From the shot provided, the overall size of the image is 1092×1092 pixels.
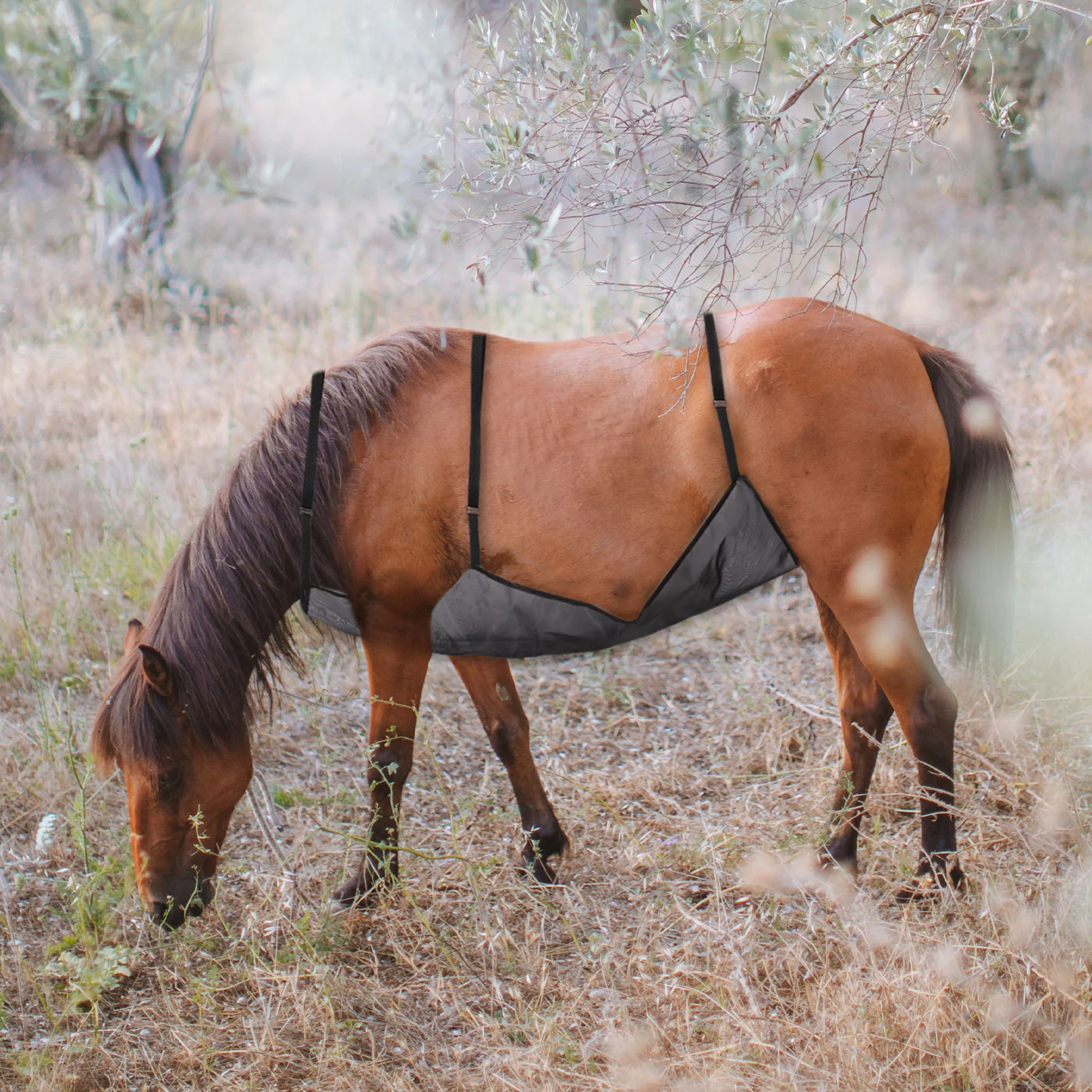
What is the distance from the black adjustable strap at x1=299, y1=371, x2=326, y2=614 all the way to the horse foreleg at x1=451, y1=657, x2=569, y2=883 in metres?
0.64

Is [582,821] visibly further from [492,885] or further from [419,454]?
[419,454]

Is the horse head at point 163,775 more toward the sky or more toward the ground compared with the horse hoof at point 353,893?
more toward the sky

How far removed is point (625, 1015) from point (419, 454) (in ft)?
5.07

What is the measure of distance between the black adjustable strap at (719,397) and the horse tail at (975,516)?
1.99 ft

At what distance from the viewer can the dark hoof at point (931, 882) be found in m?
2.51

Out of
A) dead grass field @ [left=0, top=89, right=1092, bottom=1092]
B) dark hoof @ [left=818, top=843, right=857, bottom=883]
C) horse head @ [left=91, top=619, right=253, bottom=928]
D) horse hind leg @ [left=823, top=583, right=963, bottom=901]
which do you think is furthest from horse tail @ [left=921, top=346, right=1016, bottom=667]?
horse head @ [left=91, top=619, right=253, bottom=928]

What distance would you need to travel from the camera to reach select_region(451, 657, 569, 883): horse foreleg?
3064mm

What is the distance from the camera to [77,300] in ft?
24.6

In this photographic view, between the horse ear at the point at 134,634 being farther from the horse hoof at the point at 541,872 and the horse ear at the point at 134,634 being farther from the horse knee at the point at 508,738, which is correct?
the horse hoof at the point at 541,872

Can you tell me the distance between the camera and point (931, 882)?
2.61 m

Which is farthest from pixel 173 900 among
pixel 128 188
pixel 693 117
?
pixel 128 188

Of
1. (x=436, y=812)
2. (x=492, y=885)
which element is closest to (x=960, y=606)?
(x=492, y=885)

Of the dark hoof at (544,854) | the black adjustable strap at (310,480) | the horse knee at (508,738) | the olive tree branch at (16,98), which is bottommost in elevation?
the dark hoof at (544,854)

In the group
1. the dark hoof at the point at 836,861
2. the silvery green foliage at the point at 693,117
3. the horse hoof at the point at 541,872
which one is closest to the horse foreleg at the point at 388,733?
the horse hoof at the point at 541,872
